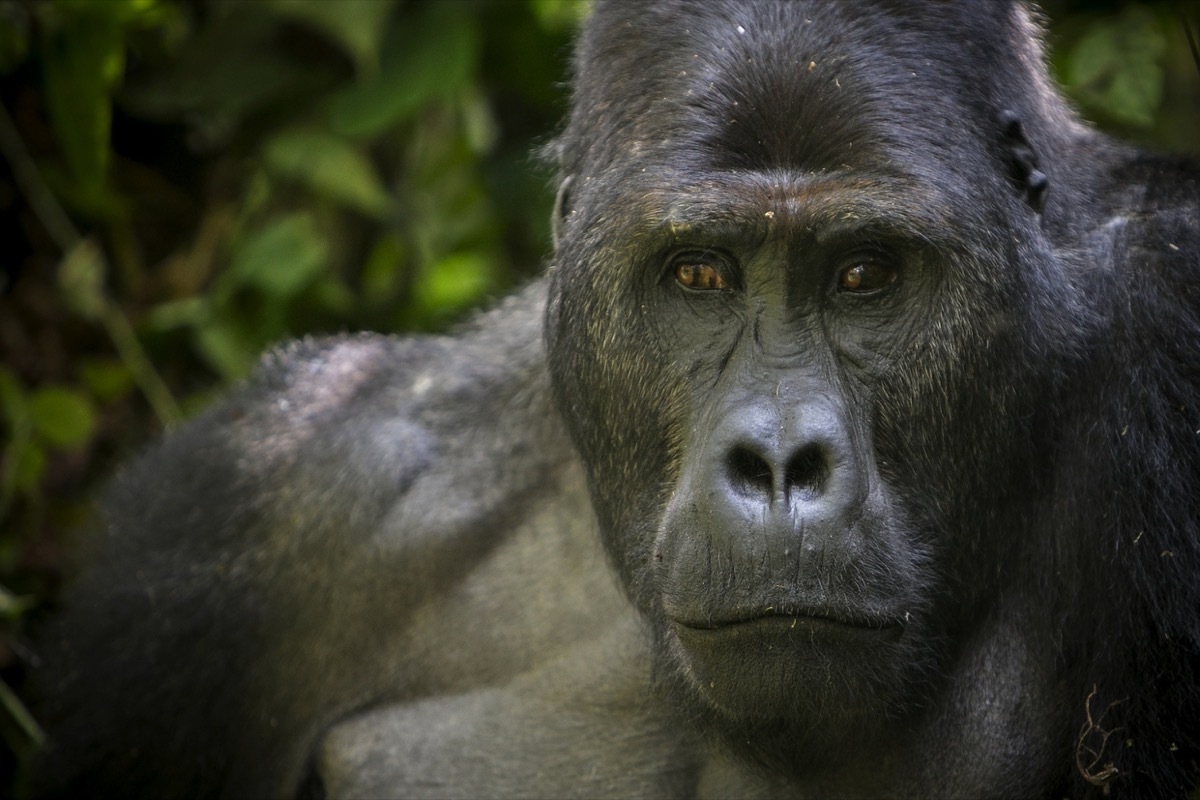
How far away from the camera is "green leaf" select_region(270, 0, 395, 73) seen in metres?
6.24

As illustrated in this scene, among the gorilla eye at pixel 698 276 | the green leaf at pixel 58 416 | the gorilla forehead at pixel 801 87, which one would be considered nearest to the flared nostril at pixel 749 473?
the gorilla eye at pixel 698 276

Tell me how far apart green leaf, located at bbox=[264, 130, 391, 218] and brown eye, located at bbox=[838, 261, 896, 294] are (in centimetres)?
371

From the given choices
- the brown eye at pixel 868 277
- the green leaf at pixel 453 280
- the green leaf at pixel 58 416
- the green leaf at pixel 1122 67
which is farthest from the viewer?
the green leaf at pixel 453 280

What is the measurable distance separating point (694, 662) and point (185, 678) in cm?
202

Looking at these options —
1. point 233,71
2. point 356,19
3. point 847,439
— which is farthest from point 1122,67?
point 233,71

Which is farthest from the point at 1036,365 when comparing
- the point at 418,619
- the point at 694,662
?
the point at 418,619

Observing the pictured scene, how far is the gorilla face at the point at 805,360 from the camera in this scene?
3.15 metres

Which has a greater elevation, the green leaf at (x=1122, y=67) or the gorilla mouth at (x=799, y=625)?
the gorilla mouth at (x=799, y=625)

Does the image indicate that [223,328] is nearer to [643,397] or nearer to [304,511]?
[304,511]

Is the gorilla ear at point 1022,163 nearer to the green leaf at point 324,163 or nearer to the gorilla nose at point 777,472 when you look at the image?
the gorilla nose at point 777,472

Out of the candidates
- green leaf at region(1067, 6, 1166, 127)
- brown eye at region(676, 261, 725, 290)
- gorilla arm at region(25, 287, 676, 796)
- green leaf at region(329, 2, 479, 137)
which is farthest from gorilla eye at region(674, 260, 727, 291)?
green leaf at region(329, 2, 479, 137)

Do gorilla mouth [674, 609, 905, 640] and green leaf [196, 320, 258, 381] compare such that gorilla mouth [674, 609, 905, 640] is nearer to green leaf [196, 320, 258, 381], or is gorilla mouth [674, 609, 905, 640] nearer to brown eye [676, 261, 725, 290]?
brown eye [676, 261, 725, 290]

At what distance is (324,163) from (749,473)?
4.00 metres

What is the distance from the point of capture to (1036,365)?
11.4 ft
